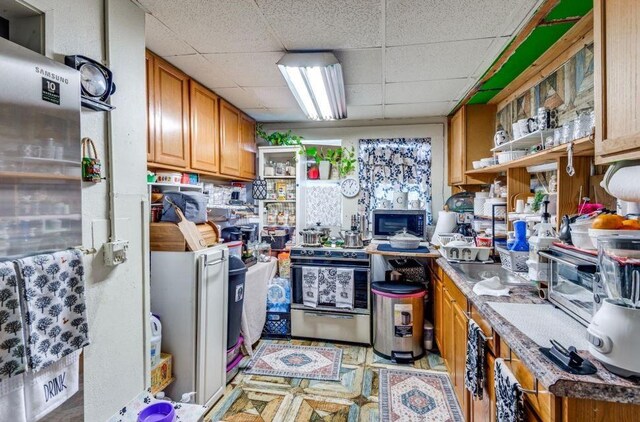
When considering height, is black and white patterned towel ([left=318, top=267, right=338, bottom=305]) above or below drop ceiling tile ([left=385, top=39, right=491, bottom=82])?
below

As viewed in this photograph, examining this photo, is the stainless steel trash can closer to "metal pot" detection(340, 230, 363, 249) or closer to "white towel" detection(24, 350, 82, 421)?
"metal pot" detection(340, 230, 363, 249)

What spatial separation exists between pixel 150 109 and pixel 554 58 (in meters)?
2.71

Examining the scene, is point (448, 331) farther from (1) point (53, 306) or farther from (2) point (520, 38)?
(1) point (53, 306)

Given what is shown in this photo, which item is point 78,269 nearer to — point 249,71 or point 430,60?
point 249,71

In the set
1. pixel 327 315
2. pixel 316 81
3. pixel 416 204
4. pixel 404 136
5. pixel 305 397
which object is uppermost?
pixel 316 81

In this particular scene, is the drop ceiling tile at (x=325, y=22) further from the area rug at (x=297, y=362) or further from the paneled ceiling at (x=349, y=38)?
the area rug at (x=297, y=362)

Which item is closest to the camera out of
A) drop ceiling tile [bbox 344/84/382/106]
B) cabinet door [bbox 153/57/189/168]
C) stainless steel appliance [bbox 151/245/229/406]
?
stainless steel appliance [bbox 151/245/229/406]

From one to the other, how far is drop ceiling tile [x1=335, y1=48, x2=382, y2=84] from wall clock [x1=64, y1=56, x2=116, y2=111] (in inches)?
55.2

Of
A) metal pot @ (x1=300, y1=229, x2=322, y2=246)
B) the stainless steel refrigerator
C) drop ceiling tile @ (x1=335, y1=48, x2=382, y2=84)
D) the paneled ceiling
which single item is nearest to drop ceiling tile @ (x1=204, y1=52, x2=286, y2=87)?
the paneled ceiling

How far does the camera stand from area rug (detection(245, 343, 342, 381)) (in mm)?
2648

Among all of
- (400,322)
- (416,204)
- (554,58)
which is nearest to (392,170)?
(416,204)

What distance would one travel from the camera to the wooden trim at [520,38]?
1641 millimetres

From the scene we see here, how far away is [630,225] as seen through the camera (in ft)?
3.93

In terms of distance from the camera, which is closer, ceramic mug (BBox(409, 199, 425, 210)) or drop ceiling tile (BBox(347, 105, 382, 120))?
drop ceiling tile (BBox(347, 105, 382, 120))
